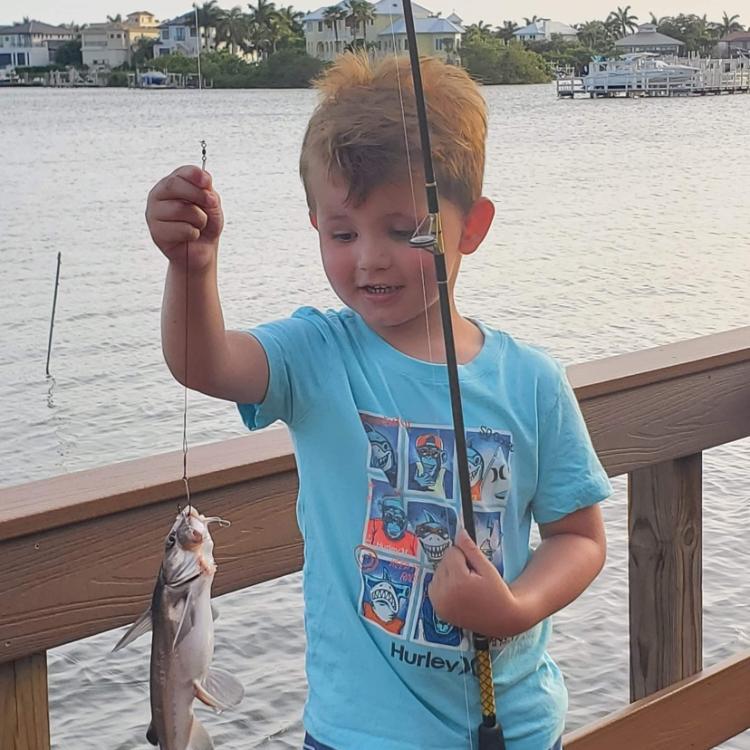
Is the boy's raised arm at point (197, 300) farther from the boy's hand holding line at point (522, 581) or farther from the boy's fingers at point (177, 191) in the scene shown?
the boy's hand holding line at point (522, 581)

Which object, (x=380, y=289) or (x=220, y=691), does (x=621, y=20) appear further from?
(x=220, y=691)

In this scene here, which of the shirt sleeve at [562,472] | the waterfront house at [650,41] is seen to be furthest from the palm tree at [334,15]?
the waterfront house at [650,41]

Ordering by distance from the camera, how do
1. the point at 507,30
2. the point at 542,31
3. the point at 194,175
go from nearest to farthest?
the point at 194,175 → the point at 507,30 → the point at 542,31

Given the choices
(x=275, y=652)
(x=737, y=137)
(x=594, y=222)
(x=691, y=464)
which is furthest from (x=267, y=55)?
(x=737, y=137)

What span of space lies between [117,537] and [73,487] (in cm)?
8

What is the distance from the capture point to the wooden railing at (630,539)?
1521 millimetres

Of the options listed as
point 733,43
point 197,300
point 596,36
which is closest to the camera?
point 197,300

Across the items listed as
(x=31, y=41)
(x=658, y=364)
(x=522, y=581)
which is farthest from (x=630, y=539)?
(x=31, y=41)

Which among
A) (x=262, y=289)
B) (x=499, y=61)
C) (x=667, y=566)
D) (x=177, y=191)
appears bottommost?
(x=262, y=289)

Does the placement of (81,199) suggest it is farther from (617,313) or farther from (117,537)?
(117,537)

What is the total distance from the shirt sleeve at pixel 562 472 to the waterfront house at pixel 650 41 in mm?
1153

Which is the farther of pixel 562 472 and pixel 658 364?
pixel 658 364

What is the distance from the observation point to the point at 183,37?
1.30 metres

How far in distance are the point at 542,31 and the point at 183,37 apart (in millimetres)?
686
